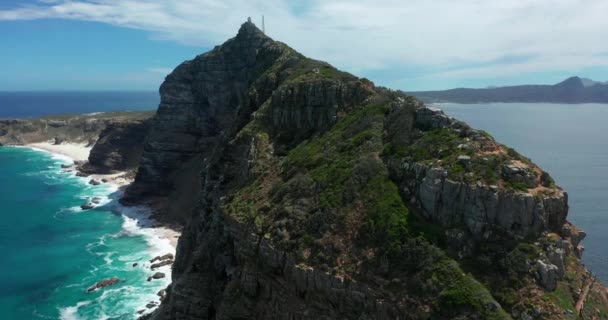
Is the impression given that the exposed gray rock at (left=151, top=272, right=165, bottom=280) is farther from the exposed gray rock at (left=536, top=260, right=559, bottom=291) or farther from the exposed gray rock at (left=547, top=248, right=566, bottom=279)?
the exposed gray rock at (left=547, top=248, right=566, bottom=279)

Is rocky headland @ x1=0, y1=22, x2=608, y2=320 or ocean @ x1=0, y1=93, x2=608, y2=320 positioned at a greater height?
rocky headland @ x1=0, y1=22, x2=608, y2=320

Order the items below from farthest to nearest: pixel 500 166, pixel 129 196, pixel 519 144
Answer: pixel 519 144, pixel 129 196, pixel 500 166

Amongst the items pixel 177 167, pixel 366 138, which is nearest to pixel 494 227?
pixel 366 138

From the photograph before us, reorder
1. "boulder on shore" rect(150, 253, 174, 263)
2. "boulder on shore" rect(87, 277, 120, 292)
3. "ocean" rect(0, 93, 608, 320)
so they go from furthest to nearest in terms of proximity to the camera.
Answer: "boulder on shore" rect(150, 253, 174, 263), "boulder on shore" rect(87, 277, 120, 292), "ocean" rect(0, 93, 608, 320)

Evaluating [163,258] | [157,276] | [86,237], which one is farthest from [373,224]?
[86,237]

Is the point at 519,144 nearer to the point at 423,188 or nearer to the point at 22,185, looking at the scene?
the point at 423,188

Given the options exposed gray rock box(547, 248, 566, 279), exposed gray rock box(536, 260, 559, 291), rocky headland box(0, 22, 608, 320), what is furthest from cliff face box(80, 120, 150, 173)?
exposed gray rock box(536, 260, 559, 291)

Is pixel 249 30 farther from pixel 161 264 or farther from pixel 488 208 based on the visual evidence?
pixel 488 208
